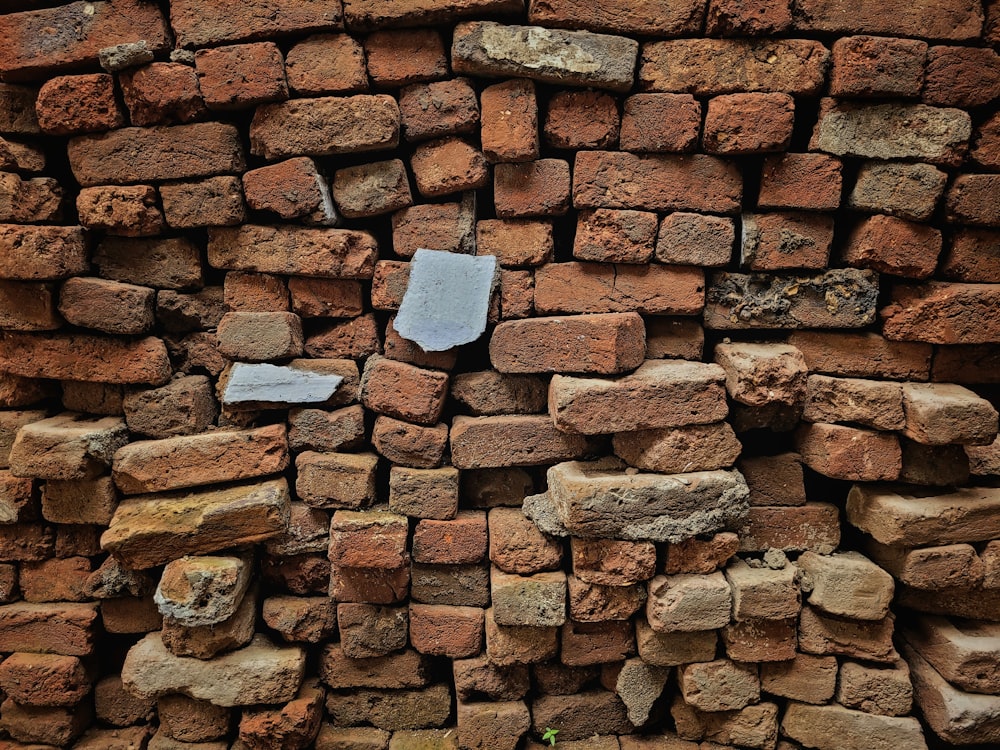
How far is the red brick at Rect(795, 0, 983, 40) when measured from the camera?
86.7 inches

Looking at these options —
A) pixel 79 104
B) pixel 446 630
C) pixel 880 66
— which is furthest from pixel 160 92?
pixel 880 66

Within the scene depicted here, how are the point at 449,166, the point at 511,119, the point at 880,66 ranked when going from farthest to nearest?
the point at 449,166 < the point at 511,119 < the point at 880,66

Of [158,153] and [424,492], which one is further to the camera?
[424,492]

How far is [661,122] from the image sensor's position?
2.31 m

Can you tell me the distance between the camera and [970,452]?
8.09ft

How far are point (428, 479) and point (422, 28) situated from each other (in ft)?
6.20

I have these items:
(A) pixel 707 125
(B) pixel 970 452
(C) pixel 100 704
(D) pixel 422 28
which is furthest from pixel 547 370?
(C) pixel 100 704

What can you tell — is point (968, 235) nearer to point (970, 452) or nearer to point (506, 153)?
point (970, 452)

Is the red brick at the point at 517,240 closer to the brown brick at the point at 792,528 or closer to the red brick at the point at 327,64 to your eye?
the red brick at the point at 327,64

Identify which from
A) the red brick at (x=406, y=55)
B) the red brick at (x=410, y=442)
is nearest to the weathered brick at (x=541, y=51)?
the red brick at (x=406, y=55)

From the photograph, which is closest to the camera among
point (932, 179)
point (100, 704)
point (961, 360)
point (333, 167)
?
point (932, 179)

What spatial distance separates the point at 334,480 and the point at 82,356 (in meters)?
1.23

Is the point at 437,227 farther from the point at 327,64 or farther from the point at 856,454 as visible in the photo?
the point at 856,454

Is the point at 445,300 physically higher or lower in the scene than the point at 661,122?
lower
